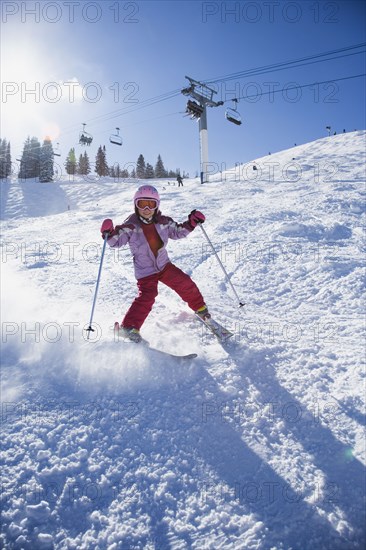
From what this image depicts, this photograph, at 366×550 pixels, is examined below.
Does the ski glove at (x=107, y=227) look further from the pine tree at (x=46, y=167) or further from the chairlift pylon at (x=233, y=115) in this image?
the pine tree at (x=46, y=167)

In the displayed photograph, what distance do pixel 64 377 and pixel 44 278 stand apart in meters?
3.56

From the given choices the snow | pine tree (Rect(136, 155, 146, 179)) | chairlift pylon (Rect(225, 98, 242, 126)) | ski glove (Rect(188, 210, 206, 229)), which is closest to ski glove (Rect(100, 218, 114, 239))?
ski glove (Rect(188, 210, 206, 229))

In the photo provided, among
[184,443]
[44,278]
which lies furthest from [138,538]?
[44,278]

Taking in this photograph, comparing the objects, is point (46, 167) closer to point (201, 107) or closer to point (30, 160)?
point (30, 160)

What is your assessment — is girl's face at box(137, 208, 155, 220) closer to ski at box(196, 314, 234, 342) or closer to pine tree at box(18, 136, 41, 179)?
ski at box(196, 314, 234, 342)

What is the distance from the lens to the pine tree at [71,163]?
7044 cm

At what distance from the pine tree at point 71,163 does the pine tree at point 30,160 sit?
25.1 feet

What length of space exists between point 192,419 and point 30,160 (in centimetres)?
7283

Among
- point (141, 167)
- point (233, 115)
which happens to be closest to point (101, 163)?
point (141, 167)

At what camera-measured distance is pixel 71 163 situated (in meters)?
71.6

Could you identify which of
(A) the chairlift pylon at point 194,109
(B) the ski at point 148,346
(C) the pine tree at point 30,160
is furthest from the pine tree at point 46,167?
(B) the ski at point 148,346

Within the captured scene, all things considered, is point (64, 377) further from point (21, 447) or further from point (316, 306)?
point (316, 306)

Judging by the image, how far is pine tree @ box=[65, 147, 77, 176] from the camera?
2773 inches

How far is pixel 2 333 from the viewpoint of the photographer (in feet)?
12.2
